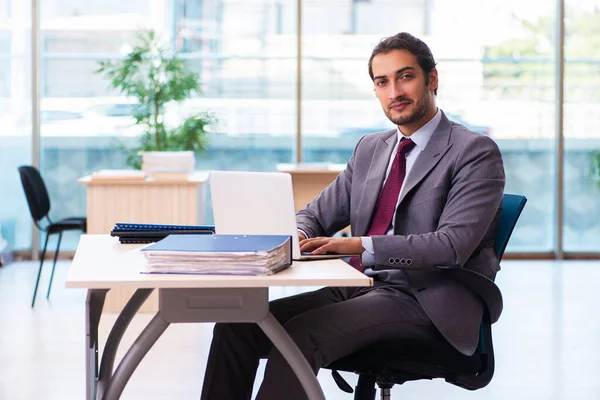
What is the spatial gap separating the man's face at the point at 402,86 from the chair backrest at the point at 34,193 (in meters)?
3.47

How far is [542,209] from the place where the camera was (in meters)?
7.72

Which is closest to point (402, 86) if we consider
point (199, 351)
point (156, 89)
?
point (199, 351)

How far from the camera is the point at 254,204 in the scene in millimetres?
2270

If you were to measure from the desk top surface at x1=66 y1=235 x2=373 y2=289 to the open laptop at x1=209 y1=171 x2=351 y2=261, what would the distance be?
0.38 ft

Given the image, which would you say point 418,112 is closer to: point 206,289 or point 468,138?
point 468,138

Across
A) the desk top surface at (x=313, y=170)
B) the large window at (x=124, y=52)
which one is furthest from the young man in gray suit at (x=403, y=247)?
the large window at (x=124, y=52)

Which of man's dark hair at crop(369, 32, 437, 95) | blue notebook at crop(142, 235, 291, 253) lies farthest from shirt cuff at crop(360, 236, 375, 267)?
man's dark hair at crop(369, 32, 437, 95)

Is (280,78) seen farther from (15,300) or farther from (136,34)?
(15,300)

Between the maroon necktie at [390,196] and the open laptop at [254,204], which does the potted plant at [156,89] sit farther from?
the open laptop at [254,204]

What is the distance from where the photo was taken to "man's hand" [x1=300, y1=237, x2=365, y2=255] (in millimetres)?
2400

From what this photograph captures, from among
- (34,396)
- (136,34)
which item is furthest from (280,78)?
(34,396)

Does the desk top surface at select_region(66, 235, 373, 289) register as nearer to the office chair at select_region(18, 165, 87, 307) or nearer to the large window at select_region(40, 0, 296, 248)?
the office chair at select_region(18, 165, 87, 307)

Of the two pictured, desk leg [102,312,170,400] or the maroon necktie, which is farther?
the maroon necktie

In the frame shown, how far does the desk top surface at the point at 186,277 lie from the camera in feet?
6.23
